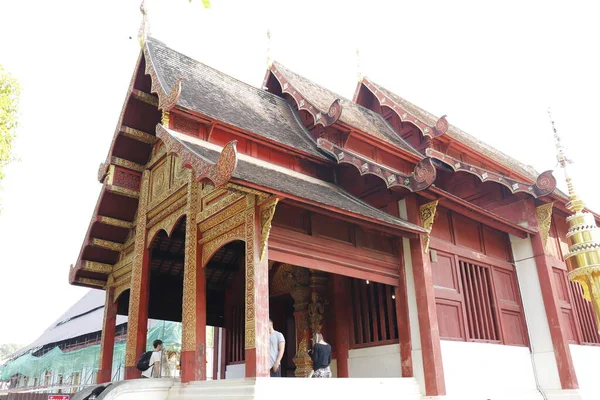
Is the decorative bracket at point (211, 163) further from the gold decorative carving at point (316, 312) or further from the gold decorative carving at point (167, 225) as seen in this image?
the gold decorative carving at point (316, 312)

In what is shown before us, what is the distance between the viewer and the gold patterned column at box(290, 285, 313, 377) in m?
8.23

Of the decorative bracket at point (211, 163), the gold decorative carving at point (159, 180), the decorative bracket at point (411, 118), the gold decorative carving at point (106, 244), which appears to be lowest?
the decorative bracket at point (211, 163)

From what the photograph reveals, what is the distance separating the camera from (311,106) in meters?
9.65

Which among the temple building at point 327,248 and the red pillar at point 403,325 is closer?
the temple building at point 327,248

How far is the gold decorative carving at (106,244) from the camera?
10.3m

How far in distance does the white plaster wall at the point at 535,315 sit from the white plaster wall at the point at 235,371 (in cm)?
556

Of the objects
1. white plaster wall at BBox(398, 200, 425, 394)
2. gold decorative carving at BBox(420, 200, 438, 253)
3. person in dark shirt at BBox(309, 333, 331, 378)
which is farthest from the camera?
gold decorative carving at BBox(420, 200, 438, 253)

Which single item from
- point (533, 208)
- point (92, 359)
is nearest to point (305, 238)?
point (533, 208)

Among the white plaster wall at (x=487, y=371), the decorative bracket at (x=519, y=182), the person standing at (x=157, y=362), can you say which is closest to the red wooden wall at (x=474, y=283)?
the white plaster wall at (x=487, y=371)

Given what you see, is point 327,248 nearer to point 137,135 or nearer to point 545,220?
point 137,135

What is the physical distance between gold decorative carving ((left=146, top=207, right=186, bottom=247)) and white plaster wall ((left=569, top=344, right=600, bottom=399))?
7084 mm

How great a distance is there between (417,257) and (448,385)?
6.07 feet

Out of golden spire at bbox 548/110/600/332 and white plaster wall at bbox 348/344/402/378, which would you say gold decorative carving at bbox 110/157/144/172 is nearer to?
white plaster wall at bbox 348/344/402/378

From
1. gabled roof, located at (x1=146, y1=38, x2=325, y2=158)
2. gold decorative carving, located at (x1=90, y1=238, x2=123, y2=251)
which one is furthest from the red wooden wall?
gold decorative carving, located at (x1=90, y1=238, x2=123, y2=251)
